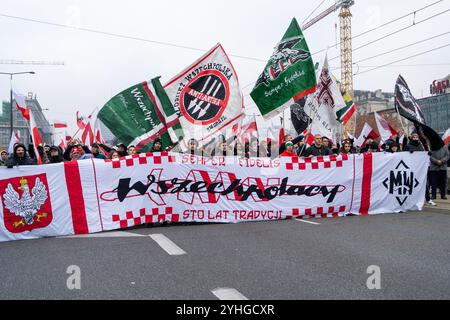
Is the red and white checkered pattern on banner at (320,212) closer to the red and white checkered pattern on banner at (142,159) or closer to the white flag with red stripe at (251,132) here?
the red and white checkered pattern on banner at (142,159)

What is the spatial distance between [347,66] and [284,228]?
70.8 meters

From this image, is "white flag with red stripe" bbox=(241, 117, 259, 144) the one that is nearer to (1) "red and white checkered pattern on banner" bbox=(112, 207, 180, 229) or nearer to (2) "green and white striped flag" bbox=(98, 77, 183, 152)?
(2) "green and white striped flag" bbox=(98, 77, 183, 152)

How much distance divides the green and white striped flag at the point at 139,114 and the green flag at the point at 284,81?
2085 mm

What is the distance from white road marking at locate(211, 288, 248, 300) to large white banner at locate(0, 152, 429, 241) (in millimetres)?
4358

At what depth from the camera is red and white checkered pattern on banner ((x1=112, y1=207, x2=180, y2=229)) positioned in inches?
324

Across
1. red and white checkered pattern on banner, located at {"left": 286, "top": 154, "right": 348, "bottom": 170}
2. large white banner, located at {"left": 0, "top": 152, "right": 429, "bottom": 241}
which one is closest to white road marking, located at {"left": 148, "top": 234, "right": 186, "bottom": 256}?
large white banner, located at {"left": 0, "top": 152, "right": 429, "bottom": 241}

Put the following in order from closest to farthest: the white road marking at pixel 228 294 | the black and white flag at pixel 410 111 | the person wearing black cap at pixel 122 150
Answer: the white road marking at pixel 228 294, the person wearing black cap at pixel 122 150, the black and white flag at pixel 410 111

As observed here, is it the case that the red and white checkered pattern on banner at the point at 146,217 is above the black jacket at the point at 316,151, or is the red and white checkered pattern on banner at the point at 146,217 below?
below

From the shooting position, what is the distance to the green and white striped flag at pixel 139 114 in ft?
29.6

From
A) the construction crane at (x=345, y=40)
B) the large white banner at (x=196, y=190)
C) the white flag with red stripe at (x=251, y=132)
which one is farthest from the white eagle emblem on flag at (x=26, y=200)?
the construction crane at (x=345, y=40)

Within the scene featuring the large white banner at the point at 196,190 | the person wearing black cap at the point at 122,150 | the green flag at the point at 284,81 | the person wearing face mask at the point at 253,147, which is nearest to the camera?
the large white banner at the point at 196,190

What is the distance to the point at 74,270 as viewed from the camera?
5.14 m

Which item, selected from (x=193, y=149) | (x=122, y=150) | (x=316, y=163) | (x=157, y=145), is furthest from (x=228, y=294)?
(x=122, y=150)
